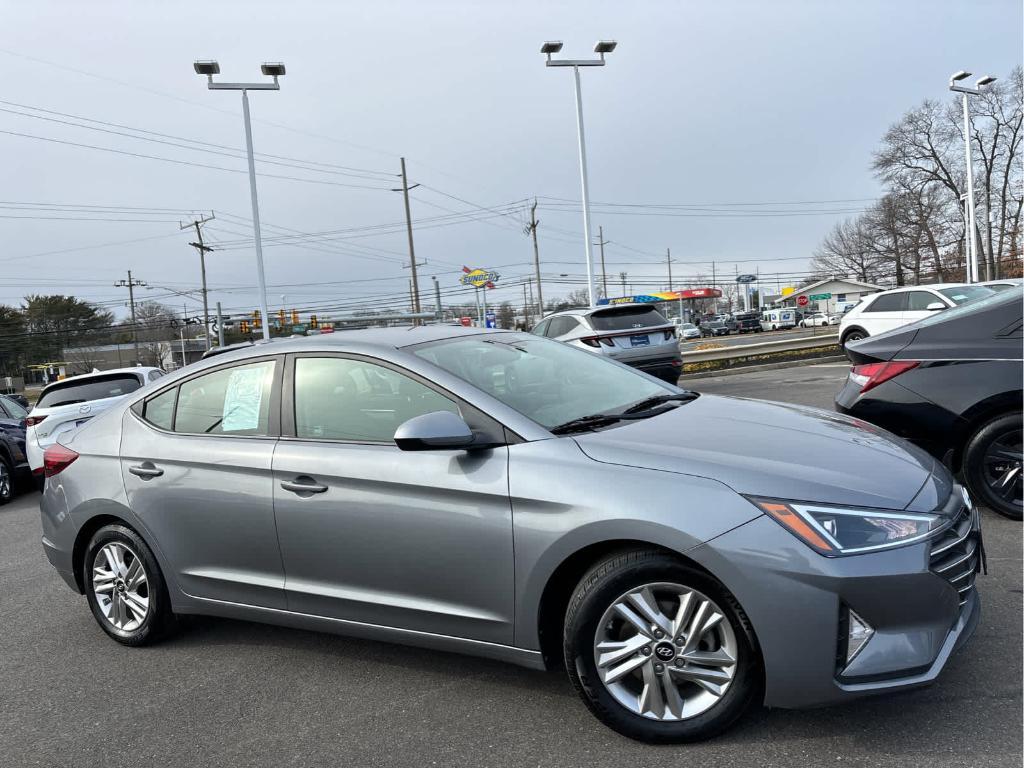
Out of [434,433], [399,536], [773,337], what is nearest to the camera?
[434,433]

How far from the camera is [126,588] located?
407 centimetres

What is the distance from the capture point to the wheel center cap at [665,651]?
2660mm

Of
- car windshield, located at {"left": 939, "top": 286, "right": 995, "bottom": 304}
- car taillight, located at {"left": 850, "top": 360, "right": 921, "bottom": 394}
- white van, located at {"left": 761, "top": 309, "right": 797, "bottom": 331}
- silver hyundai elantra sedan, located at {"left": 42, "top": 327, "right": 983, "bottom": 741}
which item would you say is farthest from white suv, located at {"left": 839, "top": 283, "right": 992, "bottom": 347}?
white van, located at {"left": 761, "top": 309, "right": 797, "bottom": 331}

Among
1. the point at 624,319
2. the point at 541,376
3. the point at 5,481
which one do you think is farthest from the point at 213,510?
the point at 624,319

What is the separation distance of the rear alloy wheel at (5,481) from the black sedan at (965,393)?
9938 mm

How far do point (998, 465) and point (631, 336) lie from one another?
8303 millimetres

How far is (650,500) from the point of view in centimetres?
263

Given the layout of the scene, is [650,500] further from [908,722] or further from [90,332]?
[90,332]

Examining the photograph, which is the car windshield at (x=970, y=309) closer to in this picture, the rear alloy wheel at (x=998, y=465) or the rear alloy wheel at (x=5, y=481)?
the rear alloy wheel at (x=998, y=465)

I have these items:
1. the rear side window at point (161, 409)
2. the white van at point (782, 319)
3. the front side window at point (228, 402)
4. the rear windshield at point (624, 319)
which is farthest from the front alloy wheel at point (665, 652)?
the white van at point (782, 319)

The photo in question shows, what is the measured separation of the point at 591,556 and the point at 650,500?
35 centimetres

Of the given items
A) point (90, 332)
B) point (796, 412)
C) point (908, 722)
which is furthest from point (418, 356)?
point (90, 332)

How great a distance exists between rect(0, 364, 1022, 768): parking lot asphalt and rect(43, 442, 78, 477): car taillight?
0.95 metres

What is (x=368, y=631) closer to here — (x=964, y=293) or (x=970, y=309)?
(x=970, y=309)
